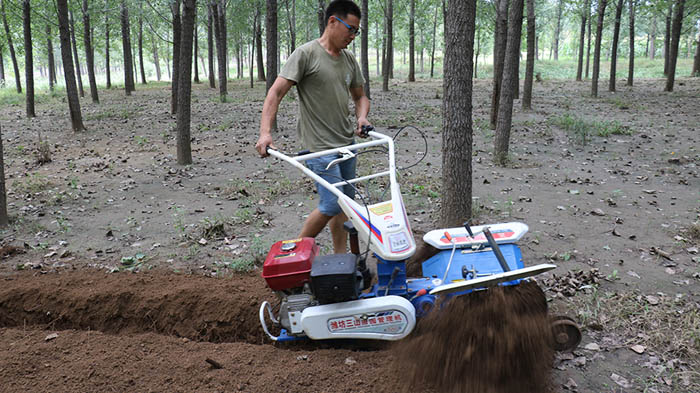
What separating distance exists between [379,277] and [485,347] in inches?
33.6

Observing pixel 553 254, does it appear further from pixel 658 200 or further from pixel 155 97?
pixel 155 97

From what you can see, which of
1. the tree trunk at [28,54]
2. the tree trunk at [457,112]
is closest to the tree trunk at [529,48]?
the tree trunk at [457,112]

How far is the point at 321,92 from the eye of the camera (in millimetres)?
3799

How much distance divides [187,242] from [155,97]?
708 inches

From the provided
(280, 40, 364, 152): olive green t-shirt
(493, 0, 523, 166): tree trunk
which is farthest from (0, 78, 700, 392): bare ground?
(280, 40, 364, 152): olive green t-shirt

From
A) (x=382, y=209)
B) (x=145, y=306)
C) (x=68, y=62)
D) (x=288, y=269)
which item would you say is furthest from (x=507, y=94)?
(x=68, y=62)

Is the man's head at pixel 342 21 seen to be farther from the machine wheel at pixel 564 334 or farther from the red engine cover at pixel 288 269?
the machine wheel at pixel 564 334

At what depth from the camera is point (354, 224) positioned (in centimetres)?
314

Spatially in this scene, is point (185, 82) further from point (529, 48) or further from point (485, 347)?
point (529, 48)

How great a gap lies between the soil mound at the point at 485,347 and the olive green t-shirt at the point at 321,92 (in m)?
1.75

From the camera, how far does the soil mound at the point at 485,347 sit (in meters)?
2.65

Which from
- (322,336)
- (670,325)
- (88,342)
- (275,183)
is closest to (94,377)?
(88,342)

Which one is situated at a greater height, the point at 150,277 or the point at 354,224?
the point at 354,224

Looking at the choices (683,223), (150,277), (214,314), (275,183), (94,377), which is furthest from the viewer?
(275,183)
